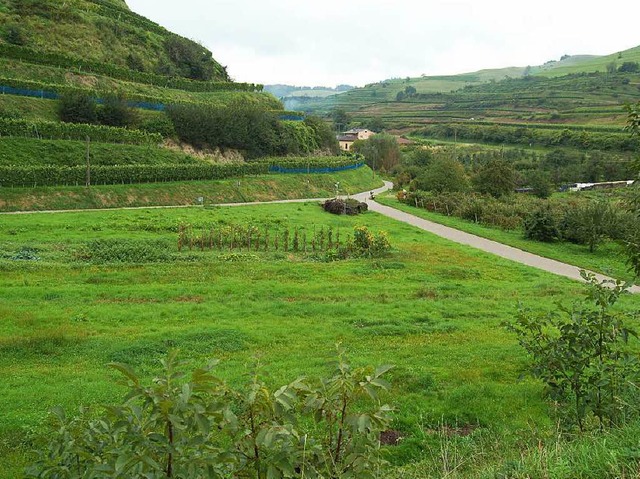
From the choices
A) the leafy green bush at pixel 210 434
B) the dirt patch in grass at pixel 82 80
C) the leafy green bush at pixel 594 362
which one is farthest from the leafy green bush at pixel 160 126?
the leafy green bush at pixel 210 434

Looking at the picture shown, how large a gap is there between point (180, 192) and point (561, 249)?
33.3 m

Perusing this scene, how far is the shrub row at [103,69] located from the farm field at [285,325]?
39160 millimetres

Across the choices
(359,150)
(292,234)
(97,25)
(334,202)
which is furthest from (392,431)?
(359,150)

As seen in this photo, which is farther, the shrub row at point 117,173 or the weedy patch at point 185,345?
the shrub row at point 117,173

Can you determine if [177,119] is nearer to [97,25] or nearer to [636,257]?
[97,25]

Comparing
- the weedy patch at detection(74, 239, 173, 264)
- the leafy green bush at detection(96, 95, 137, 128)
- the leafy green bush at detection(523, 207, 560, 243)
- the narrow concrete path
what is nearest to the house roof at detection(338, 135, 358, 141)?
the leafy green bush at detection(96, 95, 137, 128)

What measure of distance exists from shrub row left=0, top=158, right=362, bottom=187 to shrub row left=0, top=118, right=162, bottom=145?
267 inches

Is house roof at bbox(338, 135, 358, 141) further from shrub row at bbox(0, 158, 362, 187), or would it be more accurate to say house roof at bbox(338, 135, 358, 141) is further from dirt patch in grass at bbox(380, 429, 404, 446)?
dirt patch in grass at bbox(380, 429, 404, 446)

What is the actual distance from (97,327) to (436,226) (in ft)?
107

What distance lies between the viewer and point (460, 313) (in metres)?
18.8

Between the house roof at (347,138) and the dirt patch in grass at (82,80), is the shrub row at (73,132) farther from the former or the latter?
the house roof at (347,138)

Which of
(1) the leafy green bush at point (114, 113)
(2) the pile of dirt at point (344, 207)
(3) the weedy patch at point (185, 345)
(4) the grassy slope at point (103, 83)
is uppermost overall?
(4) the grassy slope at point (103, 83)

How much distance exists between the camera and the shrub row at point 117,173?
135 feet

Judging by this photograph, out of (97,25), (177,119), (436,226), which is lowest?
(436,226)
